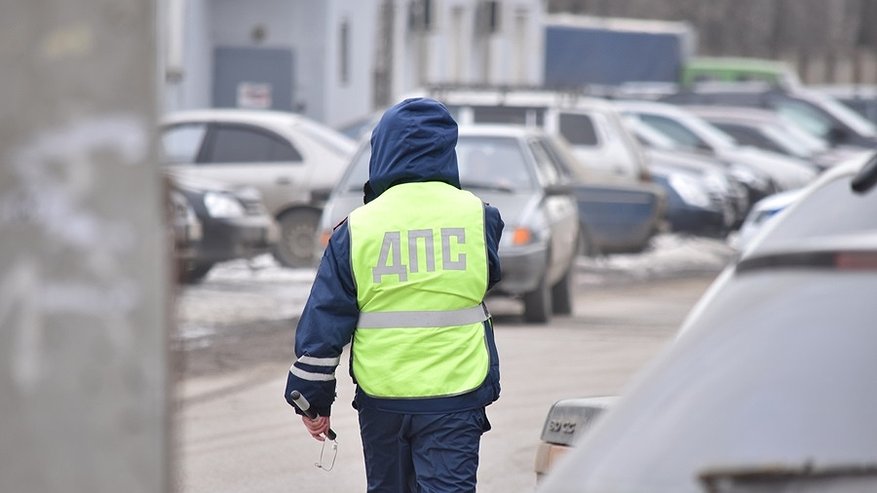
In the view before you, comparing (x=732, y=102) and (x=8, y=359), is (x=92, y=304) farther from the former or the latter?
(x=732, y=102)

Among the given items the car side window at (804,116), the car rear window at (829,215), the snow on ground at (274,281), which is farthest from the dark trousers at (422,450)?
the car side window at (804,116)

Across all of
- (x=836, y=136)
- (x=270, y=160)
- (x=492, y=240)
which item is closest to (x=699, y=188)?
(x=270, y=160)

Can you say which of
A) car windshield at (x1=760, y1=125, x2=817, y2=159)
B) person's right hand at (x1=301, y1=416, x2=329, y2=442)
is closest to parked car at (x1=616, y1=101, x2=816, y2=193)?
car windshield at (x1=760, y1=125, x2=817, y2=159)

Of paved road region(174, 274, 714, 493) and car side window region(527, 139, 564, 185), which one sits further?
car side window region(527, 139, 564, 185)

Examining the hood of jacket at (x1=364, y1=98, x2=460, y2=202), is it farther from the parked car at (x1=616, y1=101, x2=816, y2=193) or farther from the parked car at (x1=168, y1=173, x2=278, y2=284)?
the parked car at (x1=616, y1=101, x2=816, y2=193)

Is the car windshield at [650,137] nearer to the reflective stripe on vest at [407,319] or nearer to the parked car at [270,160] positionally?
the parked car at [270,160]

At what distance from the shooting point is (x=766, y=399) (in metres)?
2.59

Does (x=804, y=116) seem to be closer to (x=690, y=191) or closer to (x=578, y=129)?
(x=690, y=191)

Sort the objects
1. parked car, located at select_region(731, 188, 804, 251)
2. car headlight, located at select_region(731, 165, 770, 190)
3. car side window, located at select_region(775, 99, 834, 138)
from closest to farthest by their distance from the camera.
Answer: parked car, located at select_region(731, 188, 804, 251)
car headlight, located at select_region(731, 165, 770, 190)
car side window, located at select_region(775, 99, 834, 138)

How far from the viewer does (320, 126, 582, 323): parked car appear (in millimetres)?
13375

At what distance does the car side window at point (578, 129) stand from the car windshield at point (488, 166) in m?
5.60

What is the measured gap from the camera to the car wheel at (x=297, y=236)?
705 inches

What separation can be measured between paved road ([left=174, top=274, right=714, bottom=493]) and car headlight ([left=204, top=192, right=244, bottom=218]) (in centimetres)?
212

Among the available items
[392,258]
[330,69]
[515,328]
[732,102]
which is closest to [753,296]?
[392,258]
